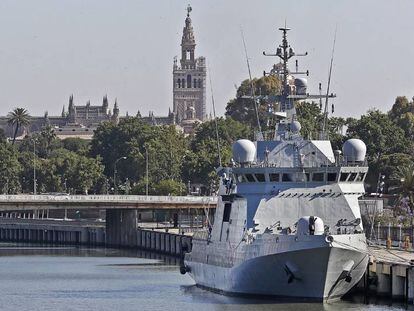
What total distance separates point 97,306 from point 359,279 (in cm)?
1473

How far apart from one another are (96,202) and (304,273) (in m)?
74.5

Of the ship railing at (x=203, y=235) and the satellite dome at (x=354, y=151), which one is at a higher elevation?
the satellite dome at (x=354, y=151)

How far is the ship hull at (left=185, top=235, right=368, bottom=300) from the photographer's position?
84188 millimetres

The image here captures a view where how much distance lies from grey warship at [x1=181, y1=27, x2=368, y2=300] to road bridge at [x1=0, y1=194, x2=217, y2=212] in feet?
192

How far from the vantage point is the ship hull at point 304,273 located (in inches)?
3314

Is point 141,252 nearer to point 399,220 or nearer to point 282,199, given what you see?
point 399,220

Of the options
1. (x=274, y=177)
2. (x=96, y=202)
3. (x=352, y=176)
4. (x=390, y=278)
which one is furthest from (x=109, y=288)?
(x=96, y=202)

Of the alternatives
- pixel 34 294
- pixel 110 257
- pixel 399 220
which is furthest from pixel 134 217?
pixel 34 294

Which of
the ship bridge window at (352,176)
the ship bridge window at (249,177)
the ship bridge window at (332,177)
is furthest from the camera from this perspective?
the ship bridge window at (249,177)

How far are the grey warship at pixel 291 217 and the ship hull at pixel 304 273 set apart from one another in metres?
0.05

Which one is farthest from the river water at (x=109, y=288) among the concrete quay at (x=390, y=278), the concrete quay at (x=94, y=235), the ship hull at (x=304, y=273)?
the concrete quay at (x=94, y=235)

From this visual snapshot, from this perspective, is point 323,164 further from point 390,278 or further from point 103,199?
point 103,199

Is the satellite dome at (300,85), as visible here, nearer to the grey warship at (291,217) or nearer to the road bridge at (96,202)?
the grey warship at (291,217)

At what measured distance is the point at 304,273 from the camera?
8538 centimetres
